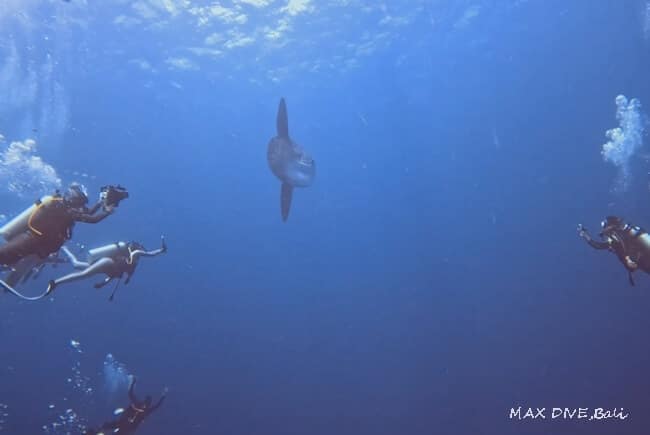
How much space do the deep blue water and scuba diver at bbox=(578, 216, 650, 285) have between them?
21.6 m

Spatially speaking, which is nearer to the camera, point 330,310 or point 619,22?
point 619,22

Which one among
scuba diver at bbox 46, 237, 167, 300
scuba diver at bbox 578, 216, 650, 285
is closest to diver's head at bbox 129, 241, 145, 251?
scuba diver at bbox 46, 237, 167, 300

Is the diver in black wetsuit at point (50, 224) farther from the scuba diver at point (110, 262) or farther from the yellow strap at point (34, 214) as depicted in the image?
the scuba diver at point (110, 262)

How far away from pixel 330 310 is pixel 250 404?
63.8 feet

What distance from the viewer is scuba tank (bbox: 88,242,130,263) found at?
→ 6.64 metres

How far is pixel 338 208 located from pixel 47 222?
6133 cm

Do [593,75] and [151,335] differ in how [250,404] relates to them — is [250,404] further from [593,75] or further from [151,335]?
[593,75]

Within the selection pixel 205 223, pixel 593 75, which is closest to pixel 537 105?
pixel 593 75

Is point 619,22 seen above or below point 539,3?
above

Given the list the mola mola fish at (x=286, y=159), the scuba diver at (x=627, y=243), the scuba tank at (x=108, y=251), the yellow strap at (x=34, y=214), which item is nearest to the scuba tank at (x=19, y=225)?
the yellow strap at (x=34, y=214)

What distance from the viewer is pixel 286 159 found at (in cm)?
1115

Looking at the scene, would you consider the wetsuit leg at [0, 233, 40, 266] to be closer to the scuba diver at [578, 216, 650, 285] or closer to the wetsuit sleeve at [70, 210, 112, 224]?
the wetsuit sleeve at [70, 210, 112, 224]

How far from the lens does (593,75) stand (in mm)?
42812

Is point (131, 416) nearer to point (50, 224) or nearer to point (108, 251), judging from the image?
point (108, 251)
